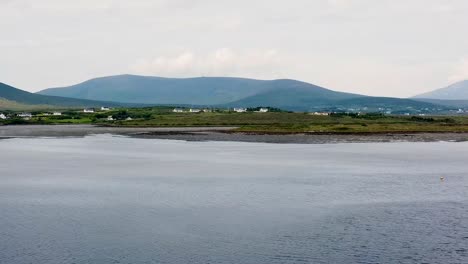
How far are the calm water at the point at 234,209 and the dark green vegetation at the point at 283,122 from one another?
5302 cm

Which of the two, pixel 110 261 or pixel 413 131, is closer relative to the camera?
pixel 110 261

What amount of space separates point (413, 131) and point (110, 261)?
10717cm

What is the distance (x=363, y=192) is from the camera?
51156 millimetres

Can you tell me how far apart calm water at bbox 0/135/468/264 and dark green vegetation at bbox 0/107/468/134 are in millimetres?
53018

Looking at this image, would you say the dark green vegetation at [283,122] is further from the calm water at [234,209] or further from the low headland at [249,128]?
the calm water at [234,209]

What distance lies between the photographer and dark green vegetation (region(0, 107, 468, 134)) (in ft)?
435

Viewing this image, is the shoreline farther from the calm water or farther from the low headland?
the calm water

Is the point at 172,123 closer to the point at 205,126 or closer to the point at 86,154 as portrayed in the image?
the point at 205,126

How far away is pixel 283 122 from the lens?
520 feet

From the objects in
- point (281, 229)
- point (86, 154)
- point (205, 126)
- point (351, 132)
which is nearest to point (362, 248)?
point (281, 229)

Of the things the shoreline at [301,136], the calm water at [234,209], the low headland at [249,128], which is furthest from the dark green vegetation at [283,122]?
the calm water at [234,209]

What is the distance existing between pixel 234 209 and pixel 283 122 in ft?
380

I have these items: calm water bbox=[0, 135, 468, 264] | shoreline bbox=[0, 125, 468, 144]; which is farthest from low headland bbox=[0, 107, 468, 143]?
calm water bbox=[0, 135, 468, 264]

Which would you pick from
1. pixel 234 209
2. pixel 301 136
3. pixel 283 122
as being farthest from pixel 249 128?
pixel 234 209
